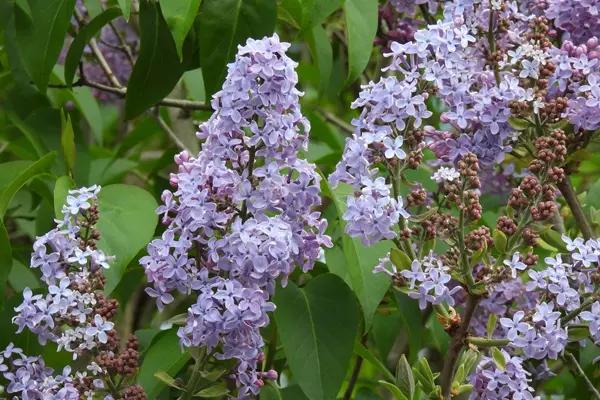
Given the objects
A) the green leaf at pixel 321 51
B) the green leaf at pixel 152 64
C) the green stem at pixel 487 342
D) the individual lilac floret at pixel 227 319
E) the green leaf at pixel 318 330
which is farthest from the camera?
the green leaf at pixel 321 51

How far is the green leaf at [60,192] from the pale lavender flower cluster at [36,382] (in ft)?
0.74

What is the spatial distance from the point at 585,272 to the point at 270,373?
475 mm

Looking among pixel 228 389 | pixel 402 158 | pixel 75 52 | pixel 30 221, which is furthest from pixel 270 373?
pixel 30 221

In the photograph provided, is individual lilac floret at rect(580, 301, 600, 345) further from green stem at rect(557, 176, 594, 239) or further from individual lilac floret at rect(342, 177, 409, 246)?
green stem at rect(557, 176, 594, 239)

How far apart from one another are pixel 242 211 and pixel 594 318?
503mm

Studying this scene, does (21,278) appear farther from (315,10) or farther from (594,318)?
(594,318)

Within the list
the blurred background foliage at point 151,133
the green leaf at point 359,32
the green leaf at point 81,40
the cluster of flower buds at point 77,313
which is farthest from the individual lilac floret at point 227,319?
the green leaf at point 81,40

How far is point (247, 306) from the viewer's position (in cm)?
158

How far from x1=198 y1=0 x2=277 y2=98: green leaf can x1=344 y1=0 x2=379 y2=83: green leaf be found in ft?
0.51

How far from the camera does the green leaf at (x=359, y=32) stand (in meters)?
2.07

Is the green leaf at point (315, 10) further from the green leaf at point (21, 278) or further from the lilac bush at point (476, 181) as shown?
the green leaf at point (21, 278)

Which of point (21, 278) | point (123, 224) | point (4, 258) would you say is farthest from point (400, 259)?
point (21, 278)

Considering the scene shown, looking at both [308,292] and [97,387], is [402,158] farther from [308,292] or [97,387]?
[97,387]

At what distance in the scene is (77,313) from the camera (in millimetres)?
1701
